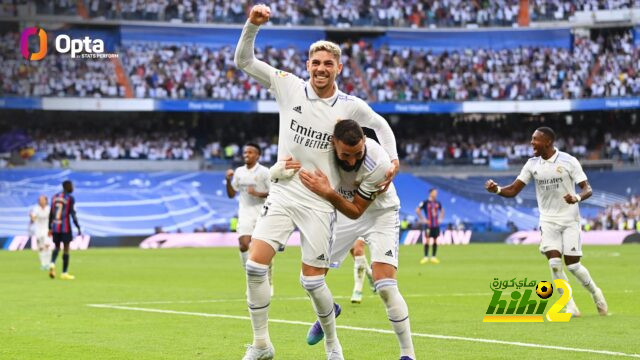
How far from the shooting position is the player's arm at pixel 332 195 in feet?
33.8

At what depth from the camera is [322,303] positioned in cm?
1060

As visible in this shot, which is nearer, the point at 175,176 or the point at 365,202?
the point at 365,202

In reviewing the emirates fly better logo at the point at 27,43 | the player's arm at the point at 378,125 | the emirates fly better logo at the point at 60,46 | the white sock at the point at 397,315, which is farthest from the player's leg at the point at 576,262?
the emirates fly better logo at the point at 27,43

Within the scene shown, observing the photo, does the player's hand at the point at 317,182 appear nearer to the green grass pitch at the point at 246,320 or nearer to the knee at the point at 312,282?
the knee at the point at 312,282

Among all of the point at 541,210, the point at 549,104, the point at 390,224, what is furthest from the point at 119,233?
the point at 390,224

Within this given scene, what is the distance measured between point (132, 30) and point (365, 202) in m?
60.3

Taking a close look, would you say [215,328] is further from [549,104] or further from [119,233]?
[549,104]

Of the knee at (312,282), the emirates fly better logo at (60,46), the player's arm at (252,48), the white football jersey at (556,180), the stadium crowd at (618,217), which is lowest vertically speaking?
the stadium crowd at (618,217)

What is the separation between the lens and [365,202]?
10.5 meters

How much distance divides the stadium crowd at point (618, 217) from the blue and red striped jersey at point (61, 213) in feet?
124

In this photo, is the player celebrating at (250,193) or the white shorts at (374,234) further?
the player celebrating at (250,193)

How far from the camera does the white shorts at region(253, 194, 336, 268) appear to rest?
10.5 m

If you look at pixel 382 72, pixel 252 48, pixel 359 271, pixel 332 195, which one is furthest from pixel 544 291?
pixel 382 72

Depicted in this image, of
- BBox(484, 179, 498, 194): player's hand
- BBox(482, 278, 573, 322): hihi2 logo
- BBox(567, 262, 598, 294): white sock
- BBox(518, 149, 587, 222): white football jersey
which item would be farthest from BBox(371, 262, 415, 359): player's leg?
BBox(567, 262, 598, 294): white sock
